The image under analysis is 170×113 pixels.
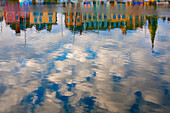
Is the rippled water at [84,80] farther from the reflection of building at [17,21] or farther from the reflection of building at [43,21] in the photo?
the reflection of building at [17,21]

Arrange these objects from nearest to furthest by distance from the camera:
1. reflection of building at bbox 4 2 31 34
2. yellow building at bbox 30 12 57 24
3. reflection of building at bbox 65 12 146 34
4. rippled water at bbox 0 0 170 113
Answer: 1. rippled water at bbox 0 0 170 113
2. reflection of building at bbox 4 2 31 34
3. reflection of building at bbox 65 12 146 34
4. yellow building at bbox 30 12 57 24

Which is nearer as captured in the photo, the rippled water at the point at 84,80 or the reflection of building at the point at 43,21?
the rippled water at the point at 84,80

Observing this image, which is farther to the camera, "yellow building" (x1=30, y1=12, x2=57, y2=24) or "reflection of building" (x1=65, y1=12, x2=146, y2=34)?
"yellow building" (x1=30, y1=12, x2=57, y2=24)

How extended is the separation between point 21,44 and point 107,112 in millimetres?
10696

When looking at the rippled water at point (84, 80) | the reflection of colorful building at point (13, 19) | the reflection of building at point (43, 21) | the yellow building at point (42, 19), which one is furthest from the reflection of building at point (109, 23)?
the rippled water at point (84, 80)

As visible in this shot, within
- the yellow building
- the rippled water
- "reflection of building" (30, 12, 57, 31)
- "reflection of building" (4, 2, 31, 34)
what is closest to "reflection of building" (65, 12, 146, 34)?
"reflection of building" (30, 12, 57, 31)

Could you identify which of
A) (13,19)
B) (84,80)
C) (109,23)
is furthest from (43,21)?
(84,80)

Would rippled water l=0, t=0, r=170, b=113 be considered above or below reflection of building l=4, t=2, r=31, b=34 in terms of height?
below

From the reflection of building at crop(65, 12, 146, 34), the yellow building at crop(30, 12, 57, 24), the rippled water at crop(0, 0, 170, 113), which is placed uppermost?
the yellow building at crop(30, 12, 57, 24)

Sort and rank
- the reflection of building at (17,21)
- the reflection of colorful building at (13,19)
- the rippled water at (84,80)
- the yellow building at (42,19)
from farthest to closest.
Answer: the yellow building at (42,19), the reflection of building at (17,21), the reflection of colorful building at (13,19), the rippled water at (84,80)

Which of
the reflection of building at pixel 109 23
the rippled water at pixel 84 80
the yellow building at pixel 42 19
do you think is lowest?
the rippled water at pixel 84 80

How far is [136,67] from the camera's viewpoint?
412 inches

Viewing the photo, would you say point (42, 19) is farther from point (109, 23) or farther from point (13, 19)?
point (109, 23)

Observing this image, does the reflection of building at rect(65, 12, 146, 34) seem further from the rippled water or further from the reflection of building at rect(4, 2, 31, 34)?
the rippled water
